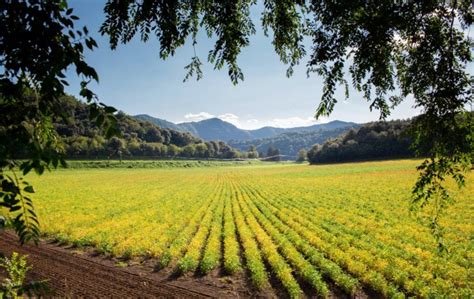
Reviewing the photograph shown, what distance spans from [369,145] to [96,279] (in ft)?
348

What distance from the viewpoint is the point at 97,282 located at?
1125cm

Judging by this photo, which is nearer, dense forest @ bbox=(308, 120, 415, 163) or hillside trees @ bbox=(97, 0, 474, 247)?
hillside trees @ bbox=(97, 0, 474, 247)

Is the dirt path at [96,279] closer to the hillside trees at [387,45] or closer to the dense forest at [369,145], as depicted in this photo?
the hillside trees at [387,45]

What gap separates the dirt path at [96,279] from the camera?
411 inches

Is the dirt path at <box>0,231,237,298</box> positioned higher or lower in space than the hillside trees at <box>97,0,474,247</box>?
lower

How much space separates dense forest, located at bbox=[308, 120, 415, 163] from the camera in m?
98.3

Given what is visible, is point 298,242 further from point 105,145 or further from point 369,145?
point 105,145

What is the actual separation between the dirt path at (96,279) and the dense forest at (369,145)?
3718 inches

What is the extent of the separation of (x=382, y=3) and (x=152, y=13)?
10.7ft

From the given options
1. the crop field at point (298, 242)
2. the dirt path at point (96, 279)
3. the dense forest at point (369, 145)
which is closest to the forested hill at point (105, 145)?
the crop field at point (298, 242)

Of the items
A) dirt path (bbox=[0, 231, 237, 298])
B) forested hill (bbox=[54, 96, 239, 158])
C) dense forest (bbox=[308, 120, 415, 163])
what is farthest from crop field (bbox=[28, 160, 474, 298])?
dense forest (bbox=[308, 120, 415, 163])

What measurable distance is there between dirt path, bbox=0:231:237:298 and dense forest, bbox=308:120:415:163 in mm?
94441

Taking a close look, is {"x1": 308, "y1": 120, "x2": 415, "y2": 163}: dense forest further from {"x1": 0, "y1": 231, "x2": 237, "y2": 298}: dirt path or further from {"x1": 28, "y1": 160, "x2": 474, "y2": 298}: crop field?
{"x1": 0, "y1": 231, "x2": 237, "y2": 298}: dirt path

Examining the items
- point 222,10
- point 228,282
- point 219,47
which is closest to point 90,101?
point 219,47
